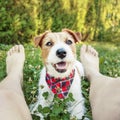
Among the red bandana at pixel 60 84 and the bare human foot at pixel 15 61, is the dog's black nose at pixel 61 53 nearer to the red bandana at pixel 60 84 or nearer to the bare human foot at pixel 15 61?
the red bandana at pixel 60 84

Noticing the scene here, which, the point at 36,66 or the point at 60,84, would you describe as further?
the point at 36,66

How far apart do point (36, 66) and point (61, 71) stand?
0.65m

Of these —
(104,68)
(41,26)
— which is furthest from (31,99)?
(41,26)

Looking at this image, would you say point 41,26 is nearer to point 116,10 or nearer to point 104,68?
point 116,10

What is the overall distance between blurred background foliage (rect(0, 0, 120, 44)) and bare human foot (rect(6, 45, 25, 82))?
31.9 inches

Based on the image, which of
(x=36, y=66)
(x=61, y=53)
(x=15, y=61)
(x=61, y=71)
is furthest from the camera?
(x=36, y=66)

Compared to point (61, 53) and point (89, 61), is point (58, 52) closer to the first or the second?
point (61, 53)

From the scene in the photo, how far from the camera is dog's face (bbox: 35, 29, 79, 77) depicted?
240 centimetres

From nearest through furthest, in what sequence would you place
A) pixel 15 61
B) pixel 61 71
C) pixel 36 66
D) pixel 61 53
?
pixel 61 53 → pixel 61 71 → pixel 15 61 → pixel 36 66

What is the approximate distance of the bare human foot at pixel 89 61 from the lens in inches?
114

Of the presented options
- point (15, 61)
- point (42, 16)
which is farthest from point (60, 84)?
point (42, 16)

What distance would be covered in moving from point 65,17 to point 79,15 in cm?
13

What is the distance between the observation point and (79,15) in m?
4.18

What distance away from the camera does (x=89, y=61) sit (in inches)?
121
